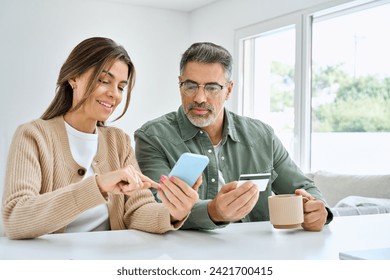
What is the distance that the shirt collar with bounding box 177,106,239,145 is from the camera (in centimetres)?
180

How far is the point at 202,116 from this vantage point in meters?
1.80

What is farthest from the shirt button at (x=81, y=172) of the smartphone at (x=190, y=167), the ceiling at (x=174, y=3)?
the ceiling at (x=174, y=3)

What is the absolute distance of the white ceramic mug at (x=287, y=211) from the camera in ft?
4.54

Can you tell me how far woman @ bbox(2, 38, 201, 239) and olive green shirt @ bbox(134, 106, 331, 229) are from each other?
0.35 feet

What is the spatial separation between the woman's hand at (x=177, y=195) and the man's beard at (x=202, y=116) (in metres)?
0.50

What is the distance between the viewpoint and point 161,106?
5.68m

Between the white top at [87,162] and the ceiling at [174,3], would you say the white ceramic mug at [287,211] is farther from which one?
the ceiling at [174,3]

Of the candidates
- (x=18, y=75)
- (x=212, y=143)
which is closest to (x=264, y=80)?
(x=18, y=75)

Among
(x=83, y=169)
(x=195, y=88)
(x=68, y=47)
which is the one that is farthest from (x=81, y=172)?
(x=68, y=47)

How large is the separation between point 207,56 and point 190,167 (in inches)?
28.3

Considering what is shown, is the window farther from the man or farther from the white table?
the white table
